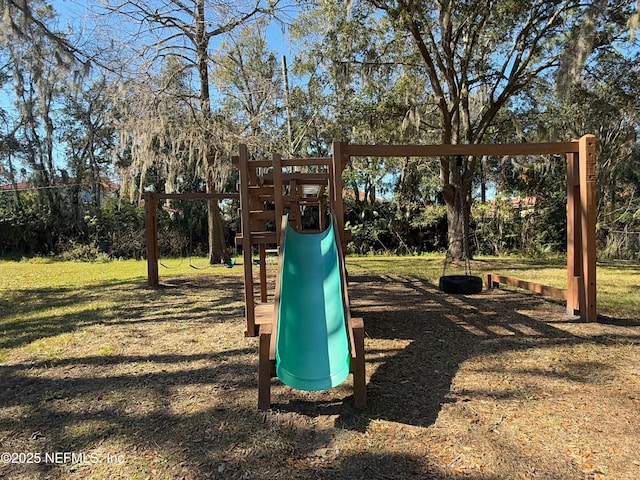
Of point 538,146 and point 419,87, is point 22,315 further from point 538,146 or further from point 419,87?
point 419,87

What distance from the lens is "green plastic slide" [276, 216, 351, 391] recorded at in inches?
89.7

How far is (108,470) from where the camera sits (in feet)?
5.97

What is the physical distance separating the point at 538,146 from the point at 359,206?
1108 centimetres

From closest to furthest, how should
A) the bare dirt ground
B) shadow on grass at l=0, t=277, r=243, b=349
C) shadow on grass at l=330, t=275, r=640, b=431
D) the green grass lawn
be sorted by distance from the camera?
the bare dirt ground < shadow on grass at l=330, t=275, r=640, b=431 < shadow on grass at l=0, t=277, r=243, b=349 < the green grass lawn

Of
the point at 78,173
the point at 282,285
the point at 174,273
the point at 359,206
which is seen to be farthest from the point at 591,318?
the point at 78,173

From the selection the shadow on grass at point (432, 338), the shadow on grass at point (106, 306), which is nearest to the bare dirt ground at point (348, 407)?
the shadow on grass at point (432, 338)

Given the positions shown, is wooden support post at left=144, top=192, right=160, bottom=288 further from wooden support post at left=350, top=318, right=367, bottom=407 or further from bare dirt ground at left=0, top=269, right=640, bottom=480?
wooden support post at left=350, top=318, right=367, bottom=407

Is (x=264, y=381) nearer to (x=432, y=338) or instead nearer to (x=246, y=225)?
(x=246, y=225)

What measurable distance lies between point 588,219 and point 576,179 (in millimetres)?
410

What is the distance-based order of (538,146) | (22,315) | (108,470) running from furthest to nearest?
(22,315)
(538,146)
(108,470)

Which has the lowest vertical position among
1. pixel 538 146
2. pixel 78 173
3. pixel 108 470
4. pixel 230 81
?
pixel 108 470

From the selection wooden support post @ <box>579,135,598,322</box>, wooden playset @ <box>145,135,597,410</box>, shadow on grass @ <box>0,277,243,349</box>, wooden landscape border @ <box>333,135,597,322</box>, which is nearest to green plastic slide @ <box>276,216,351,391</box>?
wooden playset @ <box>145,135,597,410</box>

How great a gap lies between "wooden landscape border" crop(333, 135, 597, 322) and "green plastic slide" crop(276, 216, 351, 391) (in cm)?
88

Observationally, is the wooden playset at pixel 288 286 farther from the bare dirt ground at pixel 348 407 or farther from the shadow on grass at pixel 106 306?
the shadow on grass at pixel 106 306
